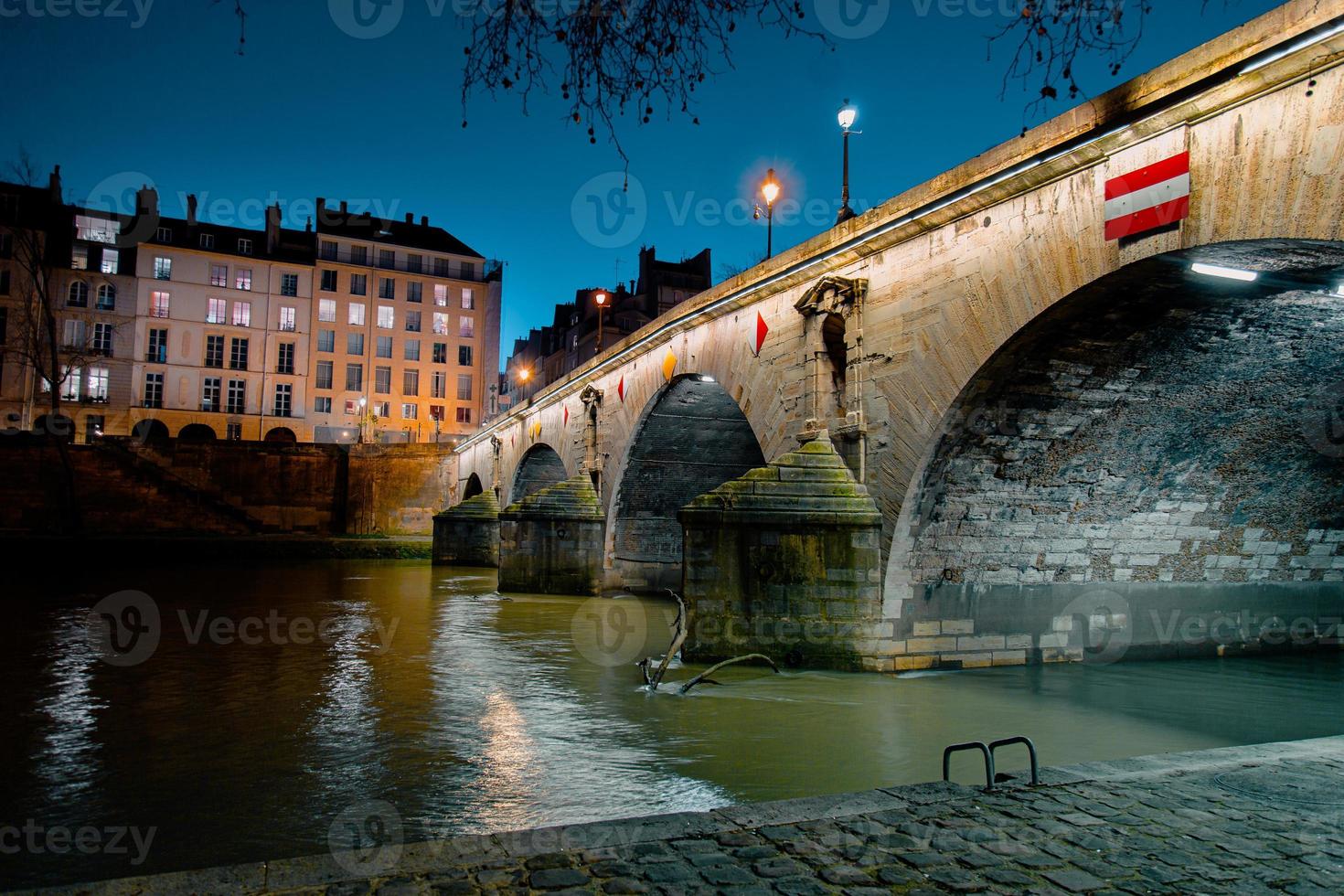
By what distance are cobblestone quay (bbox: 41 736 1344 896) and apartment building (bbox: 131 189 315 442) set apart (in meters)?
48.4

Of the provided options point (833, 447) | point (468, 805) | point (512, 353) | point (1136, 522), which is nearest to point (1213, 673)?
point (1136, 522)

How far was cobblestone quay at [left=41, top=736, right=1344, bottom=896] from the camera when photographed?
129 inches

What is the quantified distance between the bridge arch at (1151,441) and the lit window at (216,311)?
46154 millimetres

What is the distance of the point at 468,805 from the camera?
573 centimetres

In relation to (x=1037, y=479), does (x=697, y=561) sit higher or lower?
lower

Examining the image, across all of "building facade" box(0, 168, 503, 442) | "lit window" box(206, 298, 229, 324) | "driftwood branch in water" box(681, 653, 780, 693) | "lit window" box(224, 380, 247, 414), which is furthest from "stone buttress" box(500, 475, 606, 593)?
"lit window" box(206, 298, 229, 324)

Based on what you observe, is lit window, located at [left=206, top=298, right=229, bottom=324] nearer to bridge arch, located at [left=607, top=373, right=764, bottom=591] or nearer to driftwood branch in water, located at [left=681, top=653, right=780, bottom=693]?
bridge arch, located at [left=607, top=373, right=764, bottom=591]

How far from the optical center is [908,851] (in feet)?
11.9

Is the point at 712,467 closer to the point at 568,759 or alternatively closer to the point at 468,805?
the point at 568,759

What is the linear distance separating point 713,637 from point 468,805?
16.9 ft

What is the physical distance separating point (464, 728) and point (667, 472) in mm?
12128

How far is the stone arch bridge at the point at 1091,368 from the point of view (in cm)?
636

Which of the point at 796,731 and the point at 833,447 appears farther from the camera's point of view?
the point at 833,447

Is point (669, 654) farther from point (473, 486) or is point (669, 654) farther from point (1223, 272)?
point (473, 486)
